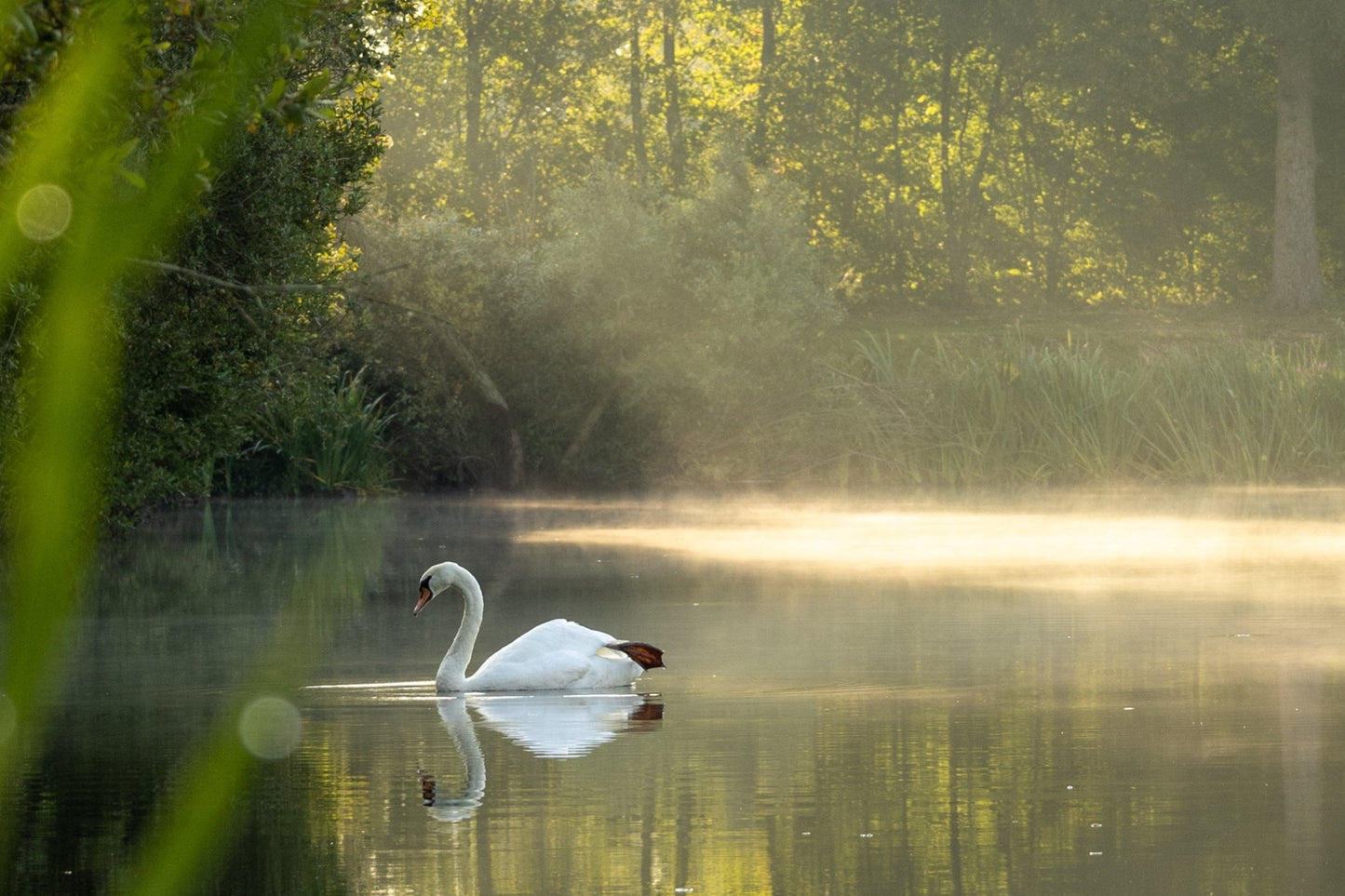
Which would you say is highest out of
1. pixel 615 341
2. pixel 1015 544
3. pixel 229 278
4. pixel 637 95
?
pixel 637 95

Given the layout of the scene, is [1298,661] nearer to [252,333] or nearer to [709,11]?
[252,333]

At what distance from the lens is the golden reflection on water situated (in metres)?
20.2

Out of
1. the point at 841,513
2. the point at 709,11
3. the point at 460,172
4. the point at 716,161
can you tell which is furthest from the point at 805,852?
the point at 709,11

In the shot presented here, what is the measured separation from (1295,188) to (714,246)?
14.0 m

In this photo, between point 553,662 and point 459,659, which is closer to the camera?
point 459,659

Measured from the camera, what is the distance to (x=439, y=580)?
14.8 m

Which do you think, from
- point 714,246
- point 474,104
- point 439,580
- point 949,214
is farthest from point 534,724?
point 474,104

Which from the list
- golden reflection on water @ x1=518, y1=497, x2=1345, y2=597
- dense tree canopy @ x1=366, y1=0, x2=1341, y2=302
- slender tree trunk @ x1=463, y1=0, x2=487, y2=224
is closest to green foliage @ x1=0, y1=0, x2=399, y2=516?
golden reflection on water @ x1=518, y1=497, x2=1345, y2=597

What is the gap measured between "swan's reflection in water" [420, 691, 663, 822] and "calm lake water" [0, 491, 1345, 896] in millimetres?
39

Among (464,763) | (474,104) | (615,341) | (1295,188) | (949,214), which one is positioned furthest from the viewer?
(474,104)

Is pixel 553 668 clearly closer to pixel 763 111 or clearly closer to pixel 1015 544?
pixel 1015 544

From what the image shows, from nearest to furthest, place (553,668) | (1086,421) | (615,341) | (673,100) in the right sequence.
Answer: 1. (553,668)
2. (1086,421)
3. (615,341)
4. (673,100)

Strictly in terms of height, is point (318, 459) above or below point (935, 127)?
below

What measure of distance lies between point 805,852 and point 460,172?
5214 cm
